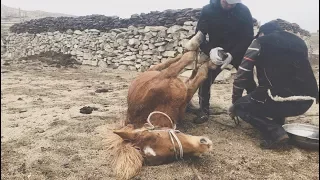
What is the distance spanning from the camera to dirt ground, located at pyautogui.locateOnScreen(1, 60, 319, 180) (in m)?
2.83

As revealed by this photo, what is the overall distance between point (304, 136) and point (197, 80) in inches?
58.7

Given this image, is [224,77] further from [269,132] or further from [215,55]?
[269,132]

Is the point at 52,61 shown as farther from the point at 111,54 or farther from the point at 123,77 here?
the point at 123,77

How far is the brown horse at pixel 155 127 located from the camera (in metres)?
2.75

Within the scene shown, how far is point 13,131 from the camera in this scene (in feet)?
13.3

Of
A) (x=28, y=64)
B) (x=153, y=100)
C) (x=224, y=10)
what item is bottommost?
(x=28, y=64)

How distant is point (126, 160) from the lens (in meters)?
2.73

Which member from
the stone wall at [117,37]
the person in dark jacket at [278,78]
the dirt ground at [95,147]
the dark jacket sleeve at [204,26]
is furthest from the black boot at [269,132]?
the stone wall at [117,37]

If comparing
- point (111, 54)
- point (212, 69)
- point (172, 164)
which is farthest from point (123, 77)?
point (172, 164)

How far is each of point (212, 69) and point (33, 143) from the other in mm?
2496

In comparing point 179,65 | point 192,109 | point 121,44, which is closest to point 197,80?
point 179,65

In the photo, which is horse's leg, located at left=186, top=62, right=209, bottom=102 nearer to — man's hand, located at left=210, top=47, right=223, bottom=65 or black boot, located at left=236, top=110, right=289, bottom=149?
man's hand, located at left=210, top=47, right=223, bottom=65

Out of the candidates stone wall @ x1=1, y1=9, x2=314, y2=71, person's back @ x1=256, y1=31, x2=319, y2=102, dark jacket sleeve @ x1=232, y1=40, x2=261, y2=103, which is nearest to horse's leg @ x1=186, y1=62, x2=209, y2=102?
dark jacket sleeve @ x1=232, y1=40, x2=261, y2=103

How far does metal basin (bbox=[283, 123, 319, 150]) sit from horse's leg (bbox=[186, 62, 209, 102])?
1.22 meters
